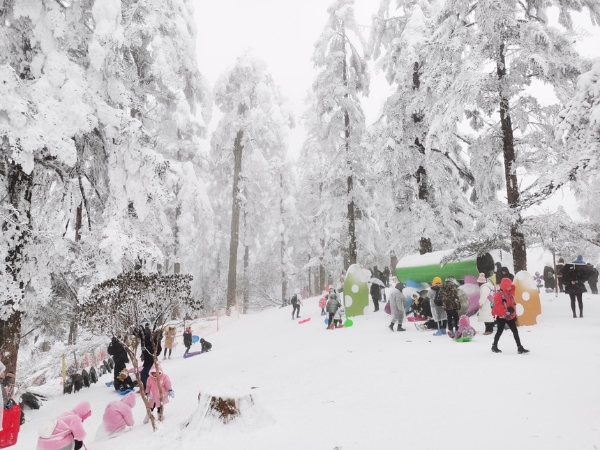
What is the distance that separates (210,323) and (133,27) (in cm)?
1438

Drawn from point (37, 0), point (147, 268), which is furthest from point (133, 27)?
point (147, 268)

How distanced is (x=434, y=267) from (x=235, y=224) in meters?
11.6

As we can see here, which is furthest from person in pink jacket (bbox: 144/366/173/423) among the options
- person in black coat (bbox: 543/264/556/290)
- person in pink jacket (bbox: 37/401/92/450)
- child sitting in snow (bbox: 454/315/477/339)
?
person in black coat (bbox: 543/264/556/290)

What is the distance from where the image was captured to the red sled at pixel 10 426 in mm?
6316

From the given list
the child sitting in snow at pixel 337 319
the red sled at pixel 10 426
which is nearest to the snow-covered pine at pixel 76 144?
the red sled at pixel 10 426

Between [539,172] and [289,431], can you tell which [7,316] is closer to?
[289,431]

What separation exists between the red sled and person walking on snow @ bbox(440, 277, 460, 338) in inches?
361

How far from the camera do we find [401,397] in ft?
19.0

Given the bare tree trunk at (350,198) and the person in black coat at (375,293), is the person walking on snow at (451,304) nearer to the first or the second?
the person in black coat at (375,293)

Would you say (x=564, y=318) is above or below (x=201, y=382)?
above

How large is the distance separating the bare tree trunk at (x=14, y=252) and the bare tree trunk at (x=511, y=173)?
11498 millimetres

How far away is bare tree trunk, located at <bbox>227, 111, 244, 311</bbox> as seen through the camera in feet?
70.2

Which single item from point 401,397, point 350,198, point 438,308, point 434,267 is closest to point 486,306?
point 438,308

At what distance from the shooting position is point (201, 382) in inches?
373
